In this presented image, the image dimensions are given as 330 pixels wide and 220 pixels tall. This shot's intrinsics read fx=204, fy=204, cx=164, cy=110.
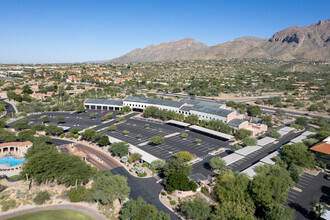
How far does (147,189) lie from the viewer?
34281 millimetres

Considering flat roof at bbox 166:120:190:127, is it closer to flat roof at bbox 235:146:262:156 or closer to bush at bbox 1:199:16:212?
flat roof at bbox 235:146:262:156

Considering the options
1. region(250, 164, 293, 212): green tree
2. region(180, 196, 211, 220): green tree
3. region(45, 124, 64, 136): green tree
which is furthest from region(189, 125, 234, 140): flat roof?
region(45, 124, 64, 136): green tree

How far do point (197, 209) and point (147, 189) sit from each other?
10262mm

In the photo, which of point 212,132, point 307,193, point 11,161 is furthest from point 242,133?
point 11,161

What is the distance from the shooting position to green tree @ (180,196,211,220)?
26.8 metres

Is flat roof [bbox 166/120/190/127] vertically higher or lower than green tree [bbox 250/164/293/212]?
lower

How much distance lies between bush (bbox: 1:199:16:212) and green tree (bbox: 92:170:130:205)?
12089 mm

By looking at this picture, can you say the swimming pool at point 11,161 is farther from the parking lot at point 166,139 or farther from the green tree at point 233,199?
the green tree at point 233,199

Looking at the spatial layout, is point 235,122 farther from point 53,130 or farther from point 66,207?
point 53,130

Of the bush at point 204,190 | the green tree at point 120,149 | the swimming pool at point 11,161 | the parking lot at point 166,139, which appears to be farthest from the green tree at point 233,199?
the swimming pool at point 11,161

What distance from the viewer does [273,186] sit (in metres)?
29.5

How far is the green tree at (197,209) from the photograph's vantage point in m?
26.8

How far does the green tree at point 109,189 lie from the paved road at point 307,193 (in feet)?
82.7

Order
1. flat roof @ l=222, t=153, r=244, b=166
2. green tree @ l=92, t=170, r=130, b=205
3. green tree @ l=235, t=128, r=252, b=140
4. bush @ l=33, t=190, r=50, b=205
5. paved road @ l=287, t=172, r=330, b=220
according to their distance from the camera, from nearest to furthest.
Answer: paved road @ l=287, t=172, r=330, b=220 < green tree @ l=92, t=170, r=130, b=205 < bush @ l=33, t=190, r=50, b=205 < flat roof @ l=222, t=153, r=244, b=166 < green tree @ l=235, t=128, r=252, b=140
